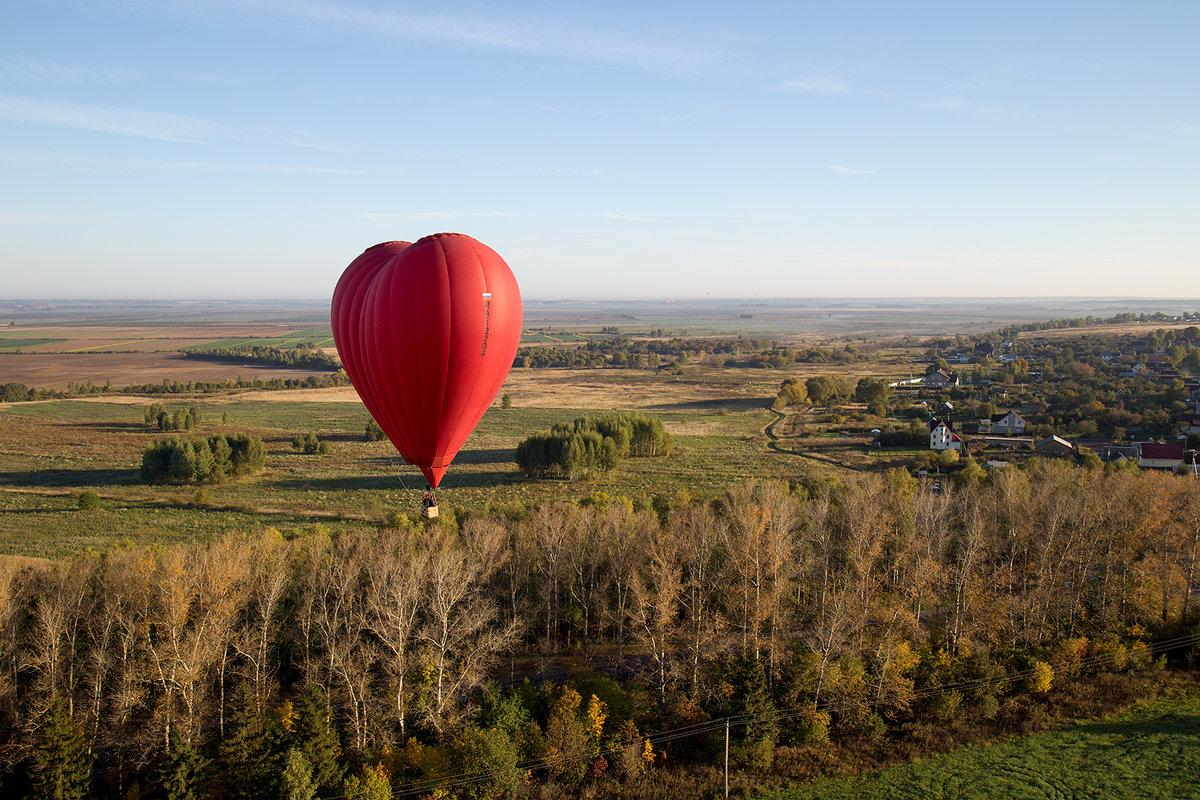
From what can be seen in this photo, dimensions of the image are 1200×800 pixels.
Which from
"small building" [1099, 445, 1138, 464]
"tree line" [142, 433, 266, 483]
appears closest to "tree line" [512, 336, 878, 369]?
"small building" [1099, 445, 1138, 464]

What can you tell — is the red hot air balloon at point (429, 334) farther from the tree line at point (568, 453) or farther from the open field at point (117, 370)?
the open field at point (117, 370)

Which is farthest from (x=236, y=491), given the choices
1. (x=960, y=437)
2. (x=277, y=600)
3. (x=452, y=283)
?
(x=960, y=437)

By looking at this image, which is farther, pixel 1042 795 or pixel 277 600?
A: pixel 277 600

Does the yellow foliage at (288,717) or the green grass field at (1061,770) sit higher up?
the yellow foliage at (288,717)

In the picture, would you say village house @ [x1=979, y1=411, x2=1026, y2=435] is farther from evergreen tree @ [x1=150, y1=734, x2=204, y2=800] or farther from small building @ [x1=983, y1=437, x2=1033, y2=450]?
evergreen tree @ [x1=150, y1=734, x2=204, y2=800]

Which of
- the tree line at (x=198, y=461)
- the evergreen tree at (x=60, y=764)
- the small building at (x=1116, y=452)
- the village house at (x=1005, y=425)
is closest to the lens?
the evergreen tree at (x=60, y=764)

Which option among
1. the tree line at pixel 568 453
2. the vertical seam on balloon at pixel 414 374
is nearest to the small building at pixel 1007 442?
the tree line at pixel 568 453

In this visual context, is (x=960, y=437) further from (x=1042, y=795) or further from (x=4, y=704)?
(x=4, y=704)
